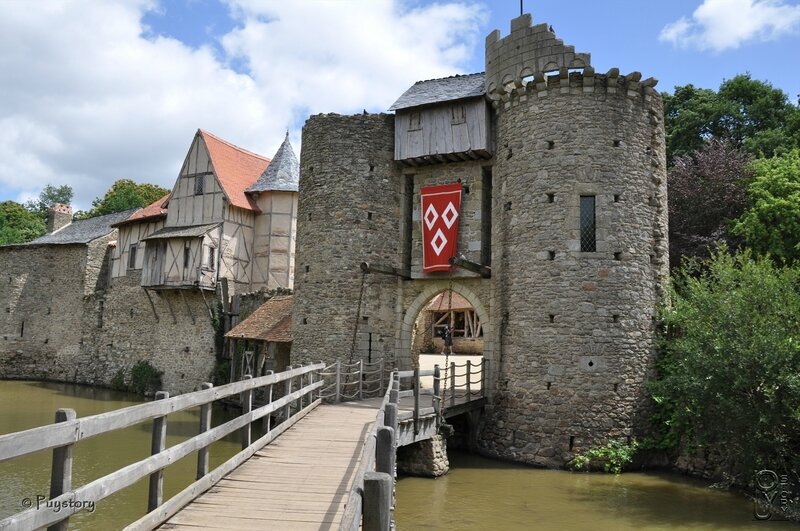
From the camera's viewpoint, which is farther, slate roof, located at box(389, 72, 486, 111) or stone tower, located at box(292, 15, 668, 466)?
slate roof, located at box(389, 72, 486, 111)

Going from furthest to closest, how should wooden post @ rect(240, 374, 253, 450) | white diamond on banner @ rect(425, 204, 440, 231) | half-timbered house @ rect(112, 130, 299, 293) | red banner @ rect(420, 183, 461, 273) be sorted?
half-timbered house @ rect(112, 130, 299, 293) < white diamond on banner @ rect(425, 204, 440, 231) < red banner @ rect(420, 183, 461, 273) < wooden post @ rect(240, 374, 253, 450)

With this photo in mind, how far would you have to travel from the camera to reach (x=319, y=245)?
1585cm

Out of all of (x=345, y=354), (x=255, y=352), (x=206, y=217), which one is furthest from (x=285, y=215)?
(x=345, y=354)

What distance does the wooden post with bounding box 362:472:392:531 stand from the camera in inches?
108

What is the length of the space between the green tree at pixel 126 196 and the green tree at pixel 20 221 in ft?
15.4

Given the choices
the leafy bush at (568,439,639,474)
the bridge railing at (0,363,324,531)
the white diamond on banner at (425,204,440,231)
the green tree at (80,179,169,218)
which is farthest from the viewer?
the green tree at (80,179,169,218)

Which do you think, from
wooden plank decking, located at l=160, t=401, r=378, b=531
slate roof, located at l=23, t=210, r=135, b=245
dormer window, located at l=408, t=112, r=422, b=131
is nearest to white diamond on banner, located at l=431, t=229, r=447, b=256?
dormer window, located at l=408, t=112, r=422, b=131

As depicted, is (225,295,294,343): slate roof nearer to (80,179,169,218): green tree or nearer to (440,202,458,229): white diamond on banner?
(440,202,458,229): white diamond on banner

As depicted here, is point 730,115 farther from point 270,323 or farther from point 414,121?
point 270,323

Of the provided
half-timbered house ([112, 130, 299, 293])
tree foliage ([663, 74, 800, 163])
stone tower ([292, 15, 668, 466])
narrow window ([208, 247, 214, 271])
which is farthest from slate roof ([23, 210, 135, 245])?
tree foliage ([663, 74, 800, 163])

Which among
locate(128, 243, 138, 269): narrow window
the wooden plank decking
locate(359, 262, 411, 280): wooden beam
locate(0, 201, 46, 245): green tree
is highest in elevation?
locate(0, 201, 46, 245): green tree

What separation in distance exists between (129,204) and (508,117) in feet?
110

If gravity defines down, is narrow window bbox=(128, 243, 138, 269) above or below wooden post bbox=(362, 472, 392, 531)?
above

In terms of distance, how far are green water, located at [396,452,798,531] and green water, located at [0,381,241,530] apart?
13.8 ft
